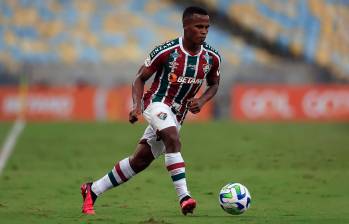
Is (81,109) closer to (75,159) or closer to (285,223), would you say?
(75,159)

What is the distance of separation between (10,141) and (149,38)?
12410 mm

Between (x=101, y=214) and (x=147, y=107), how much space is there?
3.89 ft

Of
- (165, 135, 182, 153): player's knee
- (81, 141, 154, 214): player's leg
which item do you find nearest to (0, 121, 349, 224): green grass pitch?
(81, 141, 154, 214): player's leg

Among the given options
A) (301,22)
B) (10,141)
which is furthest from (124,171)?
(301,22)

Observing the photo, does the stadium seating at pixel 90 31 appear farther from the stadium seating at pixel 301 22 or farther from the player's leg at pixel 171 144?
the player's leg at pixel 171 144

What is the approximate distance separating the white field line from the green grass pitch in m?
0.17

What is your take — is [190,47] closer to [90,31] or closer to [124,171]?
[124,171]

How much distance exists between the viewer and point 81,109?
27.6 m

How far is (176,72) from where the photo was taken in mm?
8484

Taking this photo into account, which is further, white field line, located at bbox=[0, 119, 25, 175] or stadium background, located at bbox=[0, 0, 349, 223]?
stadium background, located at bbox=[0, 0, 349, 223]

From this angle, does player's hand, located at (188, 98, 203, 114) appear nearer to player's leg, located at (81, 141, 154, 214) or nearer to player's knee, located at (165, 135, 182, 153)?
player's knee, located at (165, 135, 182, 153)

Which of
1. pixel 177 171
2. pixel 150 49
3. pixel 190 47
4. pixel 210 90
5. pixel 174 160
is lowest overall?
pixel 177 171

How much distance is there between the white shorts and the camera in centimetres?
831

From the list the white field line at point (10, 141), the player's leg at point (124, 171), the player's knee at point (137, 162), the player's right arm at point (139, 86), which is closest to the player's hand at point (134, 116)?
the player's right arm at point (139, 86)
